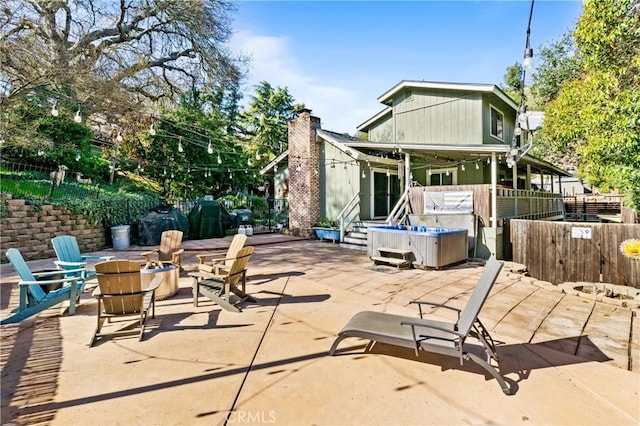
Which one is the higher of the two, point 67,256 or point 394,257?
point 67,256

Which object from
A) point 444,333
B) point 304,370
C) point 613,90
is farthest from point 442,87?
point 304,370

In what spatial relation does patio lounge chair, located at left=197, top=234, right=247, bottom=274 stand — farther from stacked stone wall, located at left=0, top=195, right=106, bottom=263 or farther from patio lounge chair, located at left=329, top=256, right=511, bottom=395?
stacked stone wall, located at left=0, top=195, right=106, bottom=263

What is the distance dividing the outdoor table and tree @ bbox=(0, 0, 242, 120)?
22.2 ft

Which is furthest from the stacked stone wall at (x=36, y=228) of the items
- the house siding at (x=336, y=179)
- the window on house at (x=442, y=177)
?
the window on house at (x=442, y=177)

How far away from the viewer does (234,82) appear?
1873 centimetres

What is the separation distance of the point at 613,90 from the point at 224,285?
9.16 meters

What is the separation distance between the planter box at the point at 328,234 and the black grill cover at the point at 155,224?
583cm

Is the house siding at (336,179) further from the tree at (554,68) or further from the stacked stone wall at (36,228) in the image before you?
the tree at (554,68)

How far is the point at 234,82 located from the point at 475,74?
13111 mm

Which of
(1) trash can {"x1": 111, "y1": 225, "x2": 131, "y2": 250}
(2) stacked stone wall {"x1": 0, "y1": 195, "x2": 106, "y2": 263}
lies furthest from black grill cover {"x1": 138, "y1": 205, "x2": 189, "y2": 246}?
(2) stacked stone wall {"x1": 0, "y1": 195, "x2": 106, "y2": 263}

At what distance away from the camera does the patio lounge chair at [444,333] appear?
294 cm

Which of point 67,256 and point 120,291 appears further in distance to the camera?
point 67,256

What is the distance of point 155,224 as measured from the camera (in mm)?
12359

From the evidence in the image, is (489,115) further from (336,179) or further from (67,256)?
(67,256)
